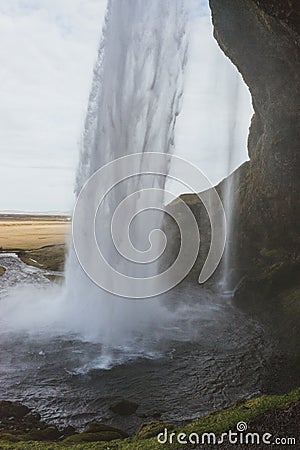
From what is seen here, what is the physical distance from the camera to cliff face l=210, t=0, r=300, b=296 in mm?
15516

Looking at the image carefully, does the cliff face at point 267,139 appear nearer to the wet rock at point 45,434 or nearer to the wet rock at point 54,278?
the wet rock at point 54,278

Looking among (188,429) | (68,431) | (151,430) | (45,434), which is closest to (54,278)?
(68,431)

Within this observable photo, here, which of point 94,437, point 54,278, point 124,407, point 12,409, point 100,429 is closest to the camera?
point 94,437

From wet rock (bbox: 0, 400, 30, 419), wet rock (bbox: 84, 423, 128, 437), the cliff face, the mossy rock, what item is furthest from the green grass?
the cliff face

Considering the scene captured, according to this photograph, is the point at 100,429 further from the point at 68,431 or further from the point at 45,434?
the point at 45,434

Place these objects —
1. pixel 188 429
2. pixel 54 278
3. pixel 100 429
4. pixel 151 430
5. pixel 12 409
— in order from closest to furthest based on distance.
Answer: pixel 188 429, pixel 151 430, pixel 100 429, pixel 12 409, pixel 54 278

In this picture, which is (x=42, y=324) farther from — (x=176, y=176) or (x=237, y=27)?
(x=237, y=27)

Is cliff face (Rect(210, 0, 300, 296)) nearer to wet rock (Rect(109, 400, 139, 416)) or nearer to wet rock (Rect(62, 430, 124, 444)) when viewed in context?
wet rock (Rect(109, 400, 139, 416))

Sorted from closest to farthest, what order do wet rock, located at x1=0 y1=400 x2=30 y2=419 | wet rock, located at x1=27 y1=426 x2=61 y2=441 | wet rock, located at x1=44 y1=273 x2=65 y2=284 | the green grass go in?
the green grass
wet rock, located at x1=27 y1=426 x2=61 y2=441
wet rock, located at x1=0 y1=400 x2=30 y2=419
wet rock, located at x1=44 y1=273 x2=65 y2=284

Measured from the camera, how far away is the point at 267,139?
19.6 meters

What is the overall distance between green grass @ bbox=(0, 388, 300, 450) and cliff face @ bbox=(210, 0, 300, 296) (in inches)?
375

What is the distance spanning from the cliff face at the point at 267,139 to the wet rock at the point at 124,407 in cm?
1061

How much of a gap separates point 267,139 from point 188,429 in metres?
15.5

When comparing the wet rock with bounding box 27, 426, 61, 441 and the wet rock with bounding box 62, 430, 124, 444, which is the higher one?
the wet rock with bounding box 62, 430, 124, 444
